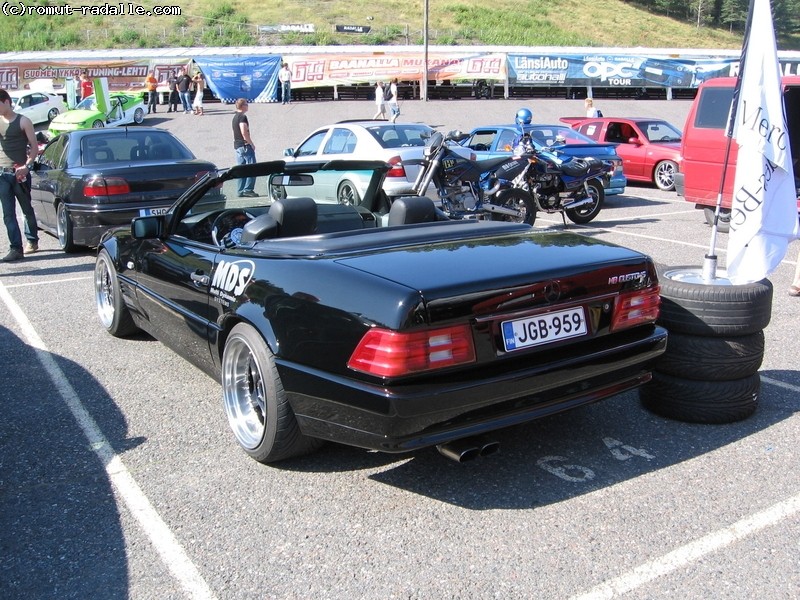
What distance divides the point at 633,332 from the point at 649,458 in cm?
60

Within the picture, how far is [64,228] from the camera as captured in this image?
9.18m

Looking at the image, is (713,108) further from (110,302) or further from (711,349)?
(110,302)

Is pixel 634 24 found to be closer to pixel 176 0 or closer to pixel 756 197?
pixel 176 0

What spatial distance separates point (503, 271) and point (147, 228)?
8.14ft

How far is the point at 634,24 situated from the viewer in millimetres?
70812

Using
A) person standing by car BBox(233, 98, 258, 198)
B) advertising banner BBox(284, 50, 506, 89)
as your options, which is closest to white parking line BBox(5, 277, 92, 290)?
person standing by car BBox(233, 98, 258, 198)

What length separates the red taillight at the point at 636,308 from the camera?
3.48m

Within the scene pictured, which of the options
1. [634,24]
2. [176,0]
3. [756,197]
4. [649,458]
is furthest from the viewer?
[634,24]

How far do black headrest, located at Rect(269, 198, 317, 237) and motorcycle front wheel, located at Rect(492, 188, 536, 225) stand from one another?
21.1 feet

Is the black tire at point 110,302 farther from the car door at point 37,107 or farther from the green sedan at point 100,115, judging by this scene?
the car door at point 37,107

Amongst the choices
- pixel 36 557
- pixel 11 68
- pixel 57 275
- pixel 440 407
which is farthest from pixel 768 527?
pixel 11 68

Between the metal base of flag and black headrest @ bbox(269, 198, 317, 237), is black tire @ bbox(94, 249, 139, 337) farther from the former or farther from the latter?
the metal base of flag

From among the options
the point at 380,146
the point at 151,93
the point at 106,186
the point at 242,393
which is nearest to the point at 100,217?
the point at 106,186

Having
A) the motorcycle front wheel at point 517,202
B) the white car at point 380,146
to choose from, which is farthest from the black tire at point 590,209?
the white car at point 380,146
